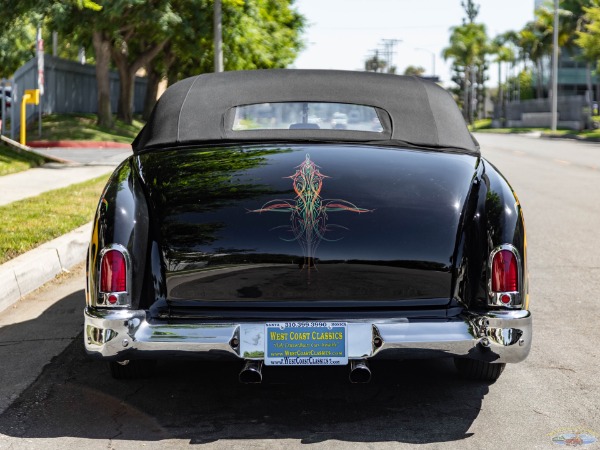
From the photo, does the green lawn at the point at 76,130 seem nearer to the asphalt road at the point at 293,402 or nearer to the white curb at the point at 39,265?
the white curb at the point at 39,265

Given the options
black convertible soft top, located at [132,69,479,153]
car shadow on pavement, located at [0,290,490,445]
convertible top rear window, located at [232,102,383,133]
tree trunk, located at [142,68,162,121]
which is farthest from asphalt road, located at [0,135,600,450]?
tree trunk, located at [142,68,162,121]

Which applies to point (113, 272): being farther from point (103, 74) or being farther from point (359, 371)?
point (103, 74)

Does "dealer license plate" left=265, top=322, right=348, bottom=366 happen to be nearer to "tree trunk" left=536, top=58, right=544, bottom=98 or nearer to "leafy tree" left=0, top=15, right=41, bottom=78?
"leafy tree" left=0, top=15, right=41, bottom=78

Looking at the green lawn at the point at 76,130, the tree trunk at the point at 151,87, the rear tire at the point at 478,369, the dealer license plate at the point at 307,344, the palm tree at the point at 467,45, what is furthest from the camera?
the palm tree at the point at 467,45

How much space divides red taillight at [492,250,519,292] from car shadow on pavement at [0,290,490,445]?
60cm

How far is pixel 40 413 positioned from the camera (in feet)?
14.7

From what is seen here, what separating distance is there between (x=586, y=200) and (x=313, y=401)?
10921mm

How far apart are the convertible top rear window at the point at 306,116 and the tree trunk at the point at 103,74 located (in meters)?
26.7

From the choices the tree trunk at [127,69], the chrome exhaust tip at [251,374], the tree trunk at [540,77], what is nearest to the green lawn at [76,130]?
the tree trunk at [127,69]

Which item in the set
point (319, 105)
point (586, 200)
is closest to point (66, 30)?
point (586, 200)

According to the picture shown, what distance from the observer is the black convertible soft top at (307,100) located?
5.09 metres

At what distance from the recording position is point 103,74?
32812mm

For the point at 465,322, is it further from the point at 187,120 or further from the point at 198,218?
the point at 187,120

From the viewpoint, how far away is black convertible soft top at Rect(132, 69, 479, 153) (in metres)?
5.09
